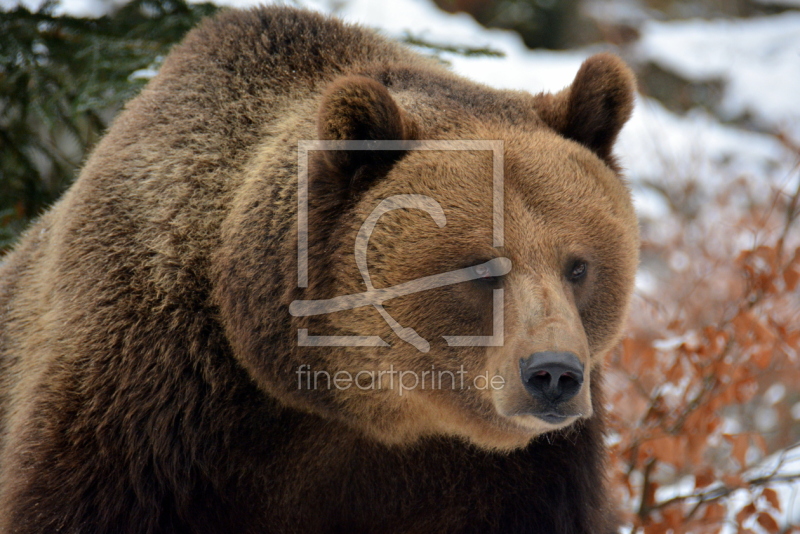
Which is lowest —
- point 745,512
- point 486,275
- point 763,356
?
point 745,512

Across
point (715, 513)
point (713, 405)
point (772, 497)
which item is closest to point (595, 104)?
point (713, 405)

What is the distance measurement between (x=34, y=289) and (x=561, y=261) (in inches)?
106

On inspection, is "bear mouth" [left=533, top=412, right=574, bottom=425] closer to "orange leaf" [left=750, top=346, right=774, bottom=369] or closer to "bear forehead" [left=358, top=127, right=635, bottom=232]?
"bear forehead" [left=358, top=127, right=635, bottom=232]

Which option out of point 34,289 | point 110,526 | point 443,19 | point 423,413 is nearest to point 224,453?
point 110,526

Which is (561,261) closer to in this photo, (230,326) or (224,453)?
(230,326)

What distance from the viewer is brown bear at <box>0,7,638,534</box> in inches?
131

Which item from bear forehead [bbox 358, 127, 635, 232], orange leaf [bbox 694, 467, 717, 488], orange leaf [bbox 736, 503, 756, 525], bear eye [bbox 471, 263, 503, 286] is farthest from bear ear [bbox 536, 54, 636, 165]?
orange leaf [bbox 736, 503, 756, 525]

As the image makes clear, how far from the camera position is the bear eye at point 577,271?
3420 millimetres

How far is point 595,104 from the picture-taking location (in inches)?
148

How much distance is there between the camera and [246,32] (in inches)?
170

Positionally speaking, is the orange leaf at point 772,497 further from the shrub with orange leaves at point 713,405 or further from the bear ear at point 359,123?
the bear ear at point 359,123

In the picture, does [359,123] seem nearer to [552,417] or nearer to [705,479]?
[552,417]

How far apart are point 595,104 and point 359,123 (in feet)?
3.60

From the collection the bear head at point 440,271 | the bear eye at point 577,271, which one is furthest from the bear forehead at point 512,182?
the bear eye at point 577,271
